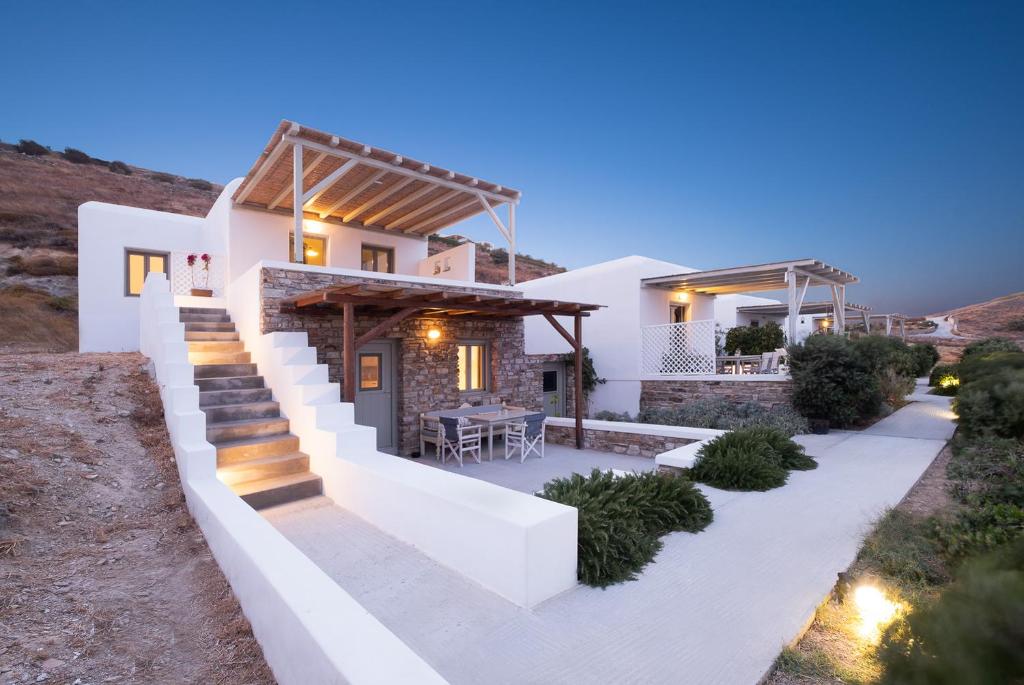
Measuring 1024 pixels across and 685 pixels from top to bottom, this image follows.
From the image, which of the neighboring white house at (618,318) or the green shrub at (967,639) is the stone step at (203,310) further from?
the green shrub at (967,639)

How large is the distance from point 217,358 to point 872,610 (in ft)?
26.6

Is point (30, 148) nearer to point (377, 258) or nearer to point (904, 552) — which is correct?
point (377, 258)

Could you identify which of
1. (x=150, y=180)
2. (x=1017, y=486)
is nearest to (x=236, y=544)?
(x=1017, y=486)

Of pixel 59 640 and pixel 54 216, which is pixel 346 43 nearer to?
pixel 59 640

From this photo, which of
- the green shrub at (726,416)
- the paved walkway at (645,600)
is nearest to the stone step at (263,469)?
the paved walkway at (645,600)

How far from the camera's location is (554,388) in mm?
12500

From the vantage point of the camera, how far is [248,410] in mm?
6270

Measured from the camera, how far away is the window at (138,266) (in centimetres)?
1059

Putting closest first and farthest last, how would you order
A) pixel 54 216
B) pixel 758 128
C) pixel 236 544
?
pixel 236 544
pixel 758 128
pixel 54 216

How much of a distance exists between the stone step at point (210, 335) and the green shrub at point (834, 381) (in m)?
10.5

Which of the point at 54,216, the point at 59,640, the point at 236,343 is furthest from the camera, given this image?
the point at 54,216

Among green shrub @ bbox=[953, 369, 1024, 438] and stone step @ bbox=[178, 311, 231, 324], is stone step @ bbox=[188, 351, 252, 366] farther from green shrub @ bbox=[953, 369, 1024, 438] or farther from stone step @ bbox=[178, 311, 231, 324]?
green shrub @ bbox=[953, 369, 1024, 438]

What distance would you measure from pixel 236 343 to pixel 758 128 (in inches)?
572

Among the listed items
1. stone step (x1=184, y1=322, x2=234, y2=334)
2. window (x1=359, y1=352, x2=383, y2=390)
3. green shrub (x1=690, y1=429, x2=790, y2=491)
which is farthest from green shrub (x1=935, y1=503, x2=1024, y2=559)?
stone step (x1=184, y1=322, x2=234, y2=334)
